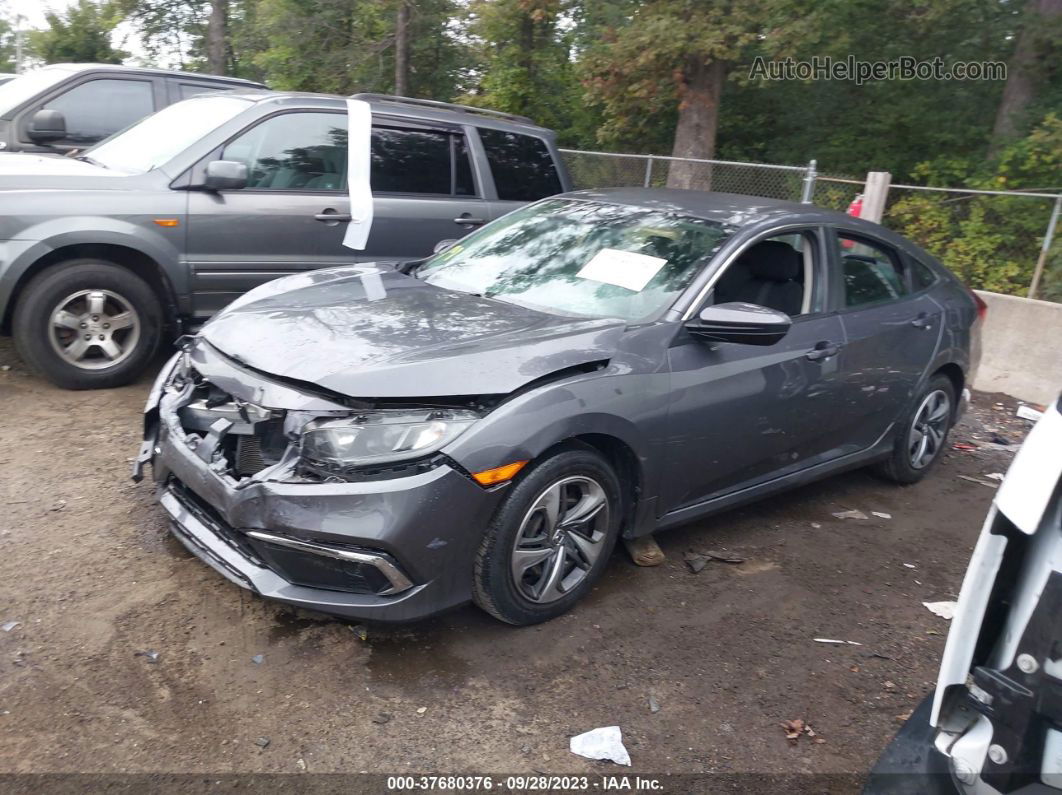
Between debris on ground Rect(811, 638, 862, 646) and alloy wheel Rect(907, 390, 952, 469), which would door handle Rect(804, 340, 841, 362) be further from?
debris on ground Rect(811, 638, 862, 646)

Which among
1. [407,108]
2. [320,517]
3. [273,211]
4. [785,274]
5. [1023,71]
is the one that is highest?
[1023,71]

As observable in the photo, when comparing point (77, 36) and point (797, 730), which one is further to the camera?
point (77, 36)

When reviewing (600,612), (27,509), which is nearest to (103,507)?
(27,509)

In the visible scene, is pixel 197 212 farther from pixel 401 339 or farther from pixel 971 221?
pixel 971 221

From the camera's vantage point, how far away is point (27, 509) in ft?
13.7

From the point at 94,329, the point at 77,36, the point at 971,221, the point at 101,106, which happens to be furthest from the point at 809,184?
the point at 77,36

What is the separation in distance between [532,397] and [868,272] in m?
2.60

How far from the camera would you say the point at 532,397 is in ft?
11.0

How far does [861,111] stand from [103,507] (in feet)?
43.1

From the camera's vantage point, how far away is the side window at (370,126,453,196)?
657cm

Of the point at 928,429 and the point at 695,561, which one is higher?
the point at 928,429

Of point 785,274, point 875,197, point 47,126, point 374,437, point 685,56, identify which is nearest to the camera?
point 374,437

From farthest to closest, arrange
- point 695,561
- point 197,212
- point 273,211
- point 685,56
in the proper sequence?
1. point 685,56
2. point 273,211
3. point 197,212
4. point 695,561

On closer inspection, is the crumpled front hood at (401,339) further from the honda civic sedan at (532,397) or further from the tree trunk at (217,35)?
the tree trunk at (217,35)
